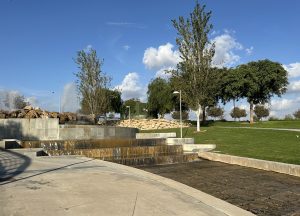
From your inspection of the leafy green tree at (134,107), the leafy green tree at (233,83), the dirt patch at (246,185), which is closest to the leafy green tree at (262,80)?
the leafy green tree at (233,83)

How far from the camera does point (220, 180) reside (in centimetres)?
1150

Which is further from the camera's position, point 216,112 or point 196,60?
point 216,112

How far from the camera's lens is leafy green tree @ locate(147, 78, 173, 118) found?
214 feet

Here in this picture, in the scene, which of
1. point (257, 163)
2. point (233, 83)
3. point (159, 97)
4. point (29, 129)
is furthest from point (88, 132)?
point (159, 97)

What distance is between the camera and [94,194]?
7215 millimetres

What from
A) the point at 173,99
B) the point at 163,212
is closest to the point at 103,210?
the point at 163,212

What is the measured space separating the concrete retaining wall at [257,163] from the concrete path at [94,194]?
206 inches

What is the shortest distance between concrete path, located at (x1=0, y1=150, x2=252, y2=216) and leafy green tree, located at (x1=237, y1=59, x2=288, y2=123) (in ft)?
159

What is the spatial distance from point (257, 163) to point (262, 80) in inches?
1769

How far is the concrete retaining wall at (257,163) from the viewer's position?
40.7 ft

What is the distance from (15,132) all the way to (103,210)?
15.7 meters

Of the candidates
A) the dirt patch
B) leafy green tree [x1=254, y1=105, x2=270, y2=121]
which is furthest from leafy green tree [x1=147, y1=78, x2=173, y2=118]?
the dirt patch

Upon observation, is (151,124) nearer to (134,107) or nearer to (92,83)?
(92,83)

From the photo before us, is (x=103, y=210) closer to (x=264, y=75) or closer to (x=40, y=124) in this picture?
(x=40, y=124)
